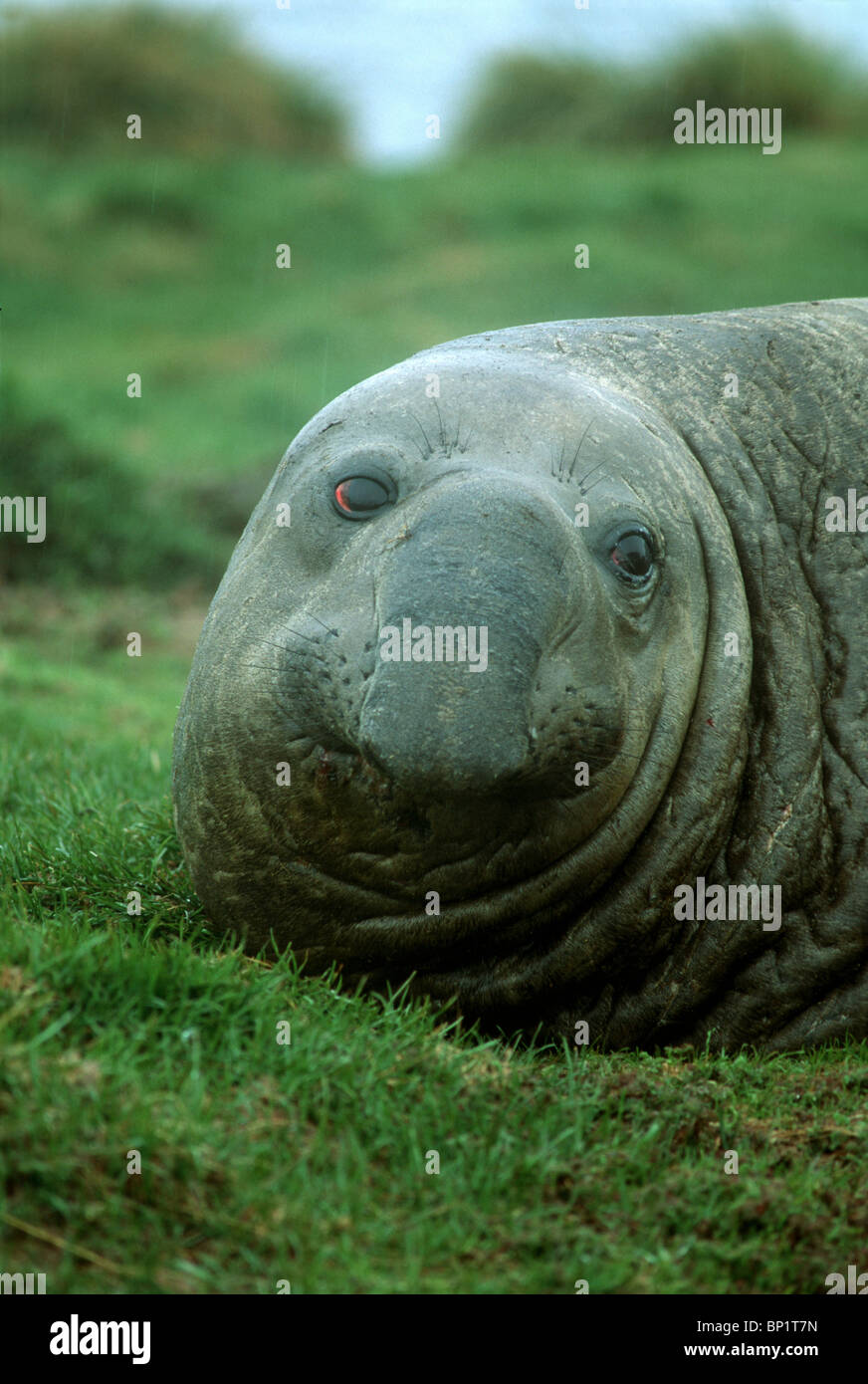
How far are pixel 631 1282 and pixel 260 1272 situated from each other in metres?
0.64

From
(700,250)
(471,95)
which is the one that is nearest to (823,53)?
(471,95)

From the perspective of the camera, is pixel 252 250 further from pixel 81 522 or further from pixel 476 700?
pixel 476 700

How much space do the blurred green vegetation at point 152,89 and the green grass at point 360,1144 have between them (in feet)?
69.3

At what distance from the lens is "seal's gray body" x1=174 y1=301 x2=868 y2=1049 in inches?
127

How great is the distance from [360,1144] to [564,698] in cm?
102

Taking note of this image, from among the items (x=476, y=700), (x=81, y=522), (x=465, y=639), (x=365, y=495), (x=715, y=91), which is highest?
(x=715, y=91)

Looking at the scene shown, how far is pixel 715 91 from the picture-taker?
25.1 metres

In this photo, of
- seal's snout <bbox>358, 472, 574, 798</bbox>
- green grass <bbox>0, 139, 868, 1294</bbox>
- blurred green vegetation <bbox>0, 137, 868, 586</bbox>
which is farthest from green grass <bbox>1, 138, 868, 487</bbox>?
seal's snout <bbox>358, 472, 574, 798</bbox>

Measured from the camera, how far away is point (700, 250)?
17391 mm

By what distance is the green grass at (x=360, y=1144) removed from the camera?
2.52 meters

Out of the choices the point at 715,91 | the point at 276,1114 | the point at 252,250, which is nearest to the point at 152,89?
the point at 252,250

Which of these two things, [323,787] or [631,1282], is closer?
[631,1282]

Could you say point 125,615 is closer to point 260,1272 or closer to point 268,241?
point 260,1272

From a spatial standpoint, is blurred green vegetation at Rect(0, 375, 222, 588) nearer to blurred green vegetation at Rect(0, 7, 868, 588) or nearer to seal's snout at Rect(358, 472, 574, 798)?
blurred green vegetation at Rect(0, 7, 868, 588)
